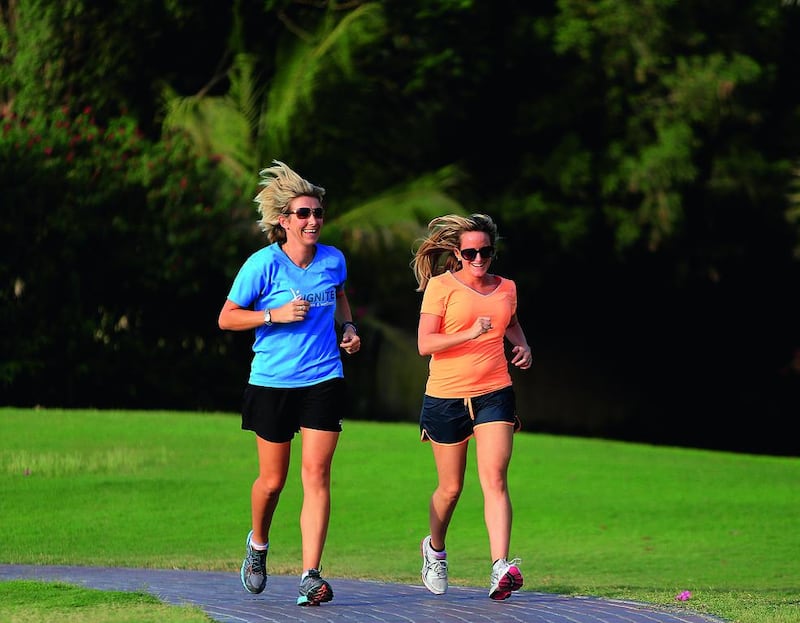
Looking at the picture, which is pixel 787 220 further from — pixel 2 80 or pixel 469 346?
pixel 469 346

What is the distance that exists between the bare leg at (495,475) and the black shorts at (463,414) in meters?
0.06

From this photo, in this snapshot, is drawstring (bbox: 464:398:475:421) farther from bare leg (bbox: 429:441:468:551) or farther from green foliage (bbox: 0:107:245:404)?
green foliage (bbox: 0:107:245:404)

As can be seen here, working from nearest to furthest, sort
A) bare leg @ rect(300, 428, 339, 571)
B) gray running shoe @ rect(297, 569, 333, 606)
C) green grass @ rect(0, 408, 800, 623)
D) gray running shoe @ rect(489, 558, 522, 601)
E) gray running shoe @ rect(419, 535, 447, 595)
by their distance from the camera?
gray running shoe @ rect(297, 569, 333, 606) < gray running shoe @ rect(489, 558, 522, 601) < bare leg @ rect(300, 428, 339, 571) < gray running shoe @ rect(419, 535, 447, 595) < green grass @ rect(0, 408, 800, 623)

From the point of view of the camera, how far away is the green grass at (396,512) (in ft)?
38.1

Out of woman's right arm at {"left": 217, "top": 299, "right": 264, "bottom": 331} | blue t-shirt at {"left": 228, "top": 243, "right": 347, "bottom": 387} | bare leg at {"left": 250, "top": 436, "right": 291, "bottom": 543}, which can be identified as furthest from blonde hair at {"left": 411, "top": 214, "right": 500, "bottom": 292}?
bare leg at {"left": 250, "top": 436, "right": 291, "bottom": 543}

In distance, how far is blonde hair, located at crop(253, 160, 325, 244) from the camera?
28.7 ft

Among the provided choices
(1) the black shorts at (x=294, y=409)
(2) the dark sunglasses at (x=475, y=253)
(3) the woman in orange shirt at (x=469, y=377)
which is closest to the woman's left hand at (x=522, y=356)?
(3) the woman in orange shirt at (x=469, y=377)

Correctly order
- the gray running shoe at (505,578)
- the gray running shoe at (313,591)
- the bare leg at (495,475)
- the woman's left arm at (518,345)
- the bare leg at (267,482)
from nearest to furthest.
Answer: the gray running shoe at (313,591)
the gray running shoe at (505,578)
the bare leg at (495,475)
the bare leg at (267,482)
the woman's left arm at (518,345)

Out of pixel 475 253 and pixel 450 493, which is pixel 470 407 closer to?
pixel 450 493

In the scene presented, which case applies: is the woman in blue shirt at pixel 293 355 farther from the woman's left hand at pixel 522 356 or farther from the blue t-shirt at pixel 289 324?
the woman's left hand at pixel 522 356

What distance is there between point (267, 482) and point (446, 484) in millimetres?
981

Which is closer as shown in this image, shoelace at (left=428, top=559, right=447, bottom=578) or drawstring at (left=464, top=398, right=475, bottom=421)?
drawstring at (left=464, top=398, right=475, bottom=421)

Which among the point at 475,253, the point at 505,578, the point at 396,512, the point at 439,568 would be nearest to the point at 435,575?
the point at 439,568

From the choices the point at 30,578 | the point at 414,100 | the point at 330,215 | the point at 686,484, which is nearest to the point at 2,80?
the point at 330,215
